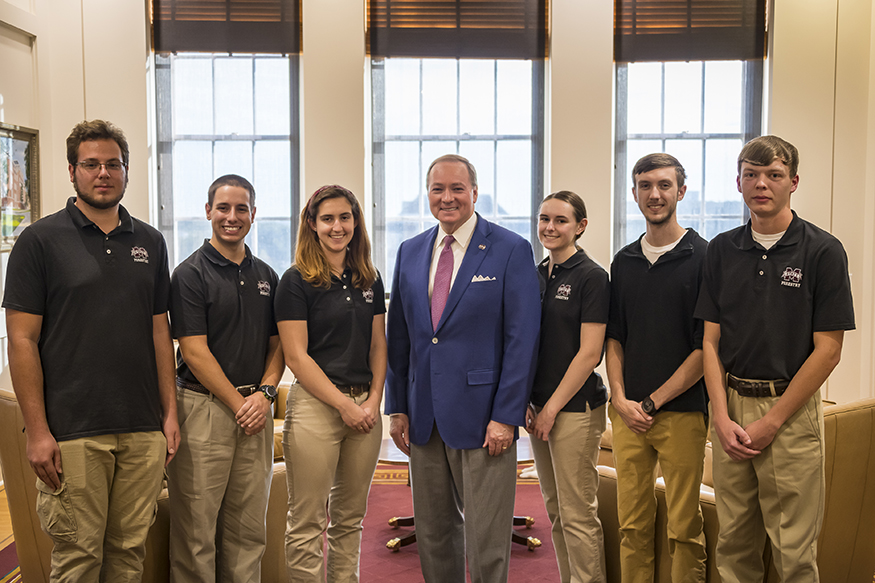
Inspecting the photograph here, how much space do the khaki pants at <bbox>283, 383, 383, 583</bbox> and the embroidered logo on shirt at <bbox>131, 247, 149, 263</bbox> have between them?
0.72 meters

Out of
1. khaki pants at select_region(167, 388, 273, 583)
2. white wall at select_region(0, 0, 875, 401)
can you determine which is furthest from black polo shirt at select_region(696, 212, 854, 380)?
white wall at select_region(0, 0, 875, 401)

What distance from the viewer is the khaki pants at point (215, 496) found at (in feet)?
7.66

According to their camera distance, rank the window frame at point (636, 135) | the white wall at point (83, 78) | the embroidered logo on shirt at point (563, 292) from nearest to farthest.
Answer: the embroidered logo on shirt at point (563, 292) → the white wall at point (83, 78) → the window frame at point (636, 135)

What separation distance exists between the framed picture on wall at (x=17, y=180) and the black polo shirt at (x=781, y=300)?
5114 millimetres

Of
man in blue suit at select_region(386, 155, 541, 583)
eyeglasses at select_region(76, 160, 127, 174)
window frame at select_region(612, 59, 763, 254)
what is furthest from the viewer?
window frame at select_region(612, 59, 763, 254)

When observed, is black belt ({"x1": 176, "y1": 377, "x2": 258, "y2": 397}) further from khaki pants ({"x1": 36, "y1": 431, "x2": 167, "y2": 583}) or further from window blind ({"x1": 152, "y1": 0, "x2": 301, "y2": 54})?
window blind ({"x1": 152, "y1": 0, "x2": 301, "y2": 54})

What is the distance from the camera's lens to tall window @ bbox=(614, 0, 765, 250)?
5754mm

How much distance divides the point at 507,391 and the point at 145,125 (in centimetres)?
476

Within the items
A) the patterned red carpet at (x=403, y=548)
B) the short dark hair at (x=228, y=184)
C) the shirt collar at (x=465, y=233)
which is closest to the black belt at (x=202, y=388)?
the short dark hair at (x=228, y=184)

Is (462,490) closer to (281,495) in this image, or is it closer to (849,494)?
(281,495)

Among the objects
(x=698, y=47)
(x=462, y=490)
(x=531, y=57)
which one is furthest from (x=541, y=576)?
(x=698, y=47)

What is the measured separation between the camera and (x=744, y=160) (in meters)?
A: 2.22

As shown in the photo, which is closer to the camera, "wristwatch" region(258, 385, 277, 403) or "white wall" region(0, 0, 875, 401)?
"wristwatch" region(258, 385, 277, 403)

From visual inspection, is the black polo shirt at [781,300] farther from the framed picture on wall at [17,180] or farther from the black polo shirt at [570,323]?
the framed picture on wall at [17,180]
